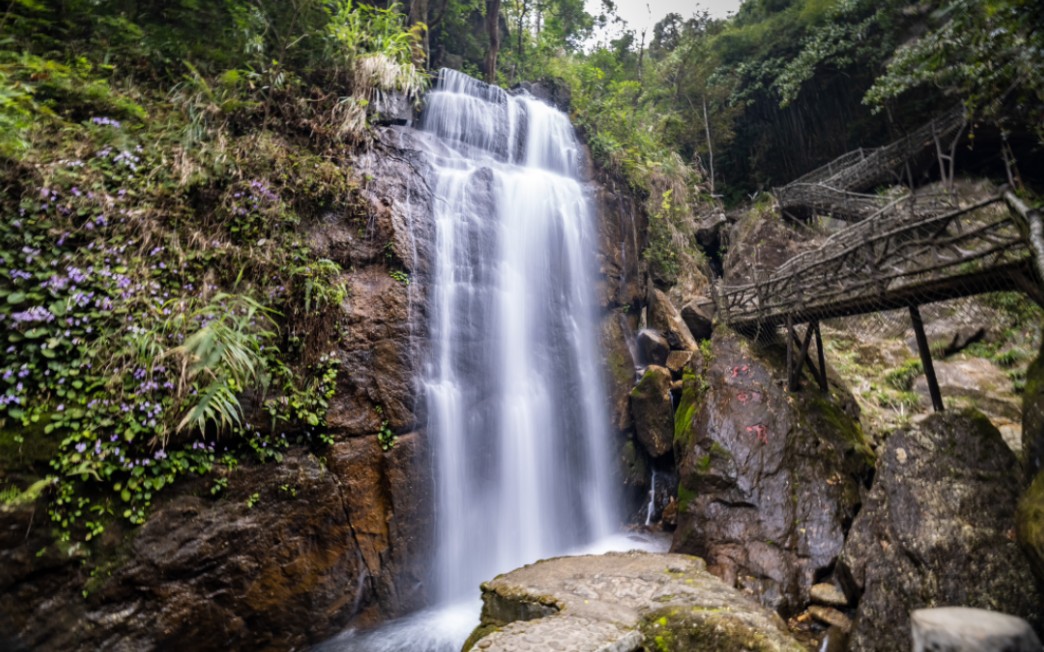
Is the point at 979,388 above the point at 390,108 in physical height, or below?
below

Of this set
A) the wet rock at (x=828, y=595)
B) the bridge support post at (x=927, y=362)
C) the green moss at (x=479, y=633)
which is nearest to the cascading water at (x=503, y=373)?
the green moss at (x=479, y=633)

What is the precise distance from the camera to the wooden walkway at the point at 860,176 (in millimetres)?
13484

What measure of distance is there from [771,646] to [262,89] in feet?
32.6

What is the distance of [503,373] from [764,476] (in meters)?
4.45

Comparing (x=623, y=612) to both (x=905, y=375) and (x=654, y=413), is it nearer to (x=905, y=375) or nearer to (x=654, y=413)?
(x=654, y=413)

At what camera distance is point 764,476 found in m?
6.71

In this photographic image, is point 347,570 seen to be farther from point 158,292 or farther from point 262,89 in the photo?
point 262,89

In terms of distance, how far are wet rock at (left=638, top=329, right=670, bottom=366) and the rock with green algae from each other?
18.5 ft

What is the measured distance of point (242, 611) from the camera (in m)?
4.79

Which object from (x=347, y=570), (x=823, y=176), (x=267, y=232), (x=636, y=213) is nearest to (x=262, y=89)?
(x=267, y=232)

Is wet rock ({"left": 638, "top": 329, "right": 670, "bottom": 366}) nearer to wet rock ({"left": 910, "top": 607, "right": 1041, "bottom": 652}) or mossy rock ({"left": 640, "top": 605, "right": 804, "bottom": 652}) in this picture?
mossy rock ({"left": 640, "top": 605, "right": 804, "bottom": 652})

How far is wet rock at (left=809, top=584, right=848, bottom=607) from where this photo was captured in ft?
16.9

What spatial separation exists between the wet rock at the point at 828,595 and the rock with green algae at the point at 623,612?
57.0 inches

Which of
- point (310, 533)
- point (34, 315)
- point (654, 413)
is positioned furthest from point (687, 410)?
point (34, 315)
